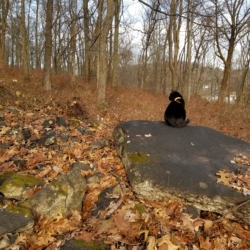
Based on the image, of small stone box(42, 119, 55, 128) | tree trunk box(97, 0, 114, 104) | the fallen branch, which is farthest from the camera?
tree trunk box(97, 0, 114, 104)

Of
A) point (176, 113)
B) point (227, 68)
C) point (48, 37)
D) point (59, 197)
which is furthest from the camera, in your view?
point (227, 68)

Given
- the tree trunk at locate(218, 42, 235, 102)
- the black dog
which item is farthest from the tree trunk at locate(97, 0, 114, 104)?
the tree trunk at locate(218, 42, 235, 102)

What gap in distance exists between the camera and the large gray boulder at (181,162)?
349 centimetres

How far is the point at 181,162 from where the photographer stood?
4.15 metres

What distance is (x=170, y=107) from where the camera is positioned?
5.45 m

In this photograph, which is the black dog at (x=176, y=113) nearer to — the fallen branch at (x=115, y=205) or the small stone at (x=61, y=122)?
the fallen branch at (x=115, y=205)

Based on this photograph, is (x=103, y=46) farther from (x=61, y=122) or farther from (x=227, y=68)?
(x=227, y=68)

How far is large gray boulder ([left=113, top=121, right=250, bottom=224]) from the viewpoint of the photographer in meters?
3.49

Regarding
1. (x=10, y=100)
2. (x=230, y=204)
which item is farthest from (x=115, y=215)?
(x=10, y=100)

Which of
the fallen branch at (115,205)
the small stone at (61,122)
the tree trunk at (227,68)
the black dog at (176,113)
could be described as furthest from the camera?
the tree trunk at (227,68)

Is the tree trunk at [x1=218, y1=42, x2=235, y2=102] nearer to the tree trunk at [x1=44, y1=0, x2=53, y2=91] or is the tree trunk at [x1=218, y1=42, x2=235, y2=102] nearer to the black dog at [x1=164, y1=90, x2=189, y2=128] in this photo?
the black dog at [x1=164, y1=90, x2=189, y2=128]

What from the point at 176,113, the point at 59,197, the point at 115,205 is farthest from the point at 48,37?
the point at 115,205

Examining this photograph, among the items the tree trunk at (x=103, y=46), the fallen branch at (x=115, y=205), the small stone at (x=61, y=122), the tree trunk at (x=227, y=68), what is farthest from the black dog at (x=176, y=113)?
the tree trunk at (x=227, y=68)

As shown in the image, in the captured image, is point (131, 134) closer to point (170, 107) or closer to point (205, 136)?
point (170, 107)
